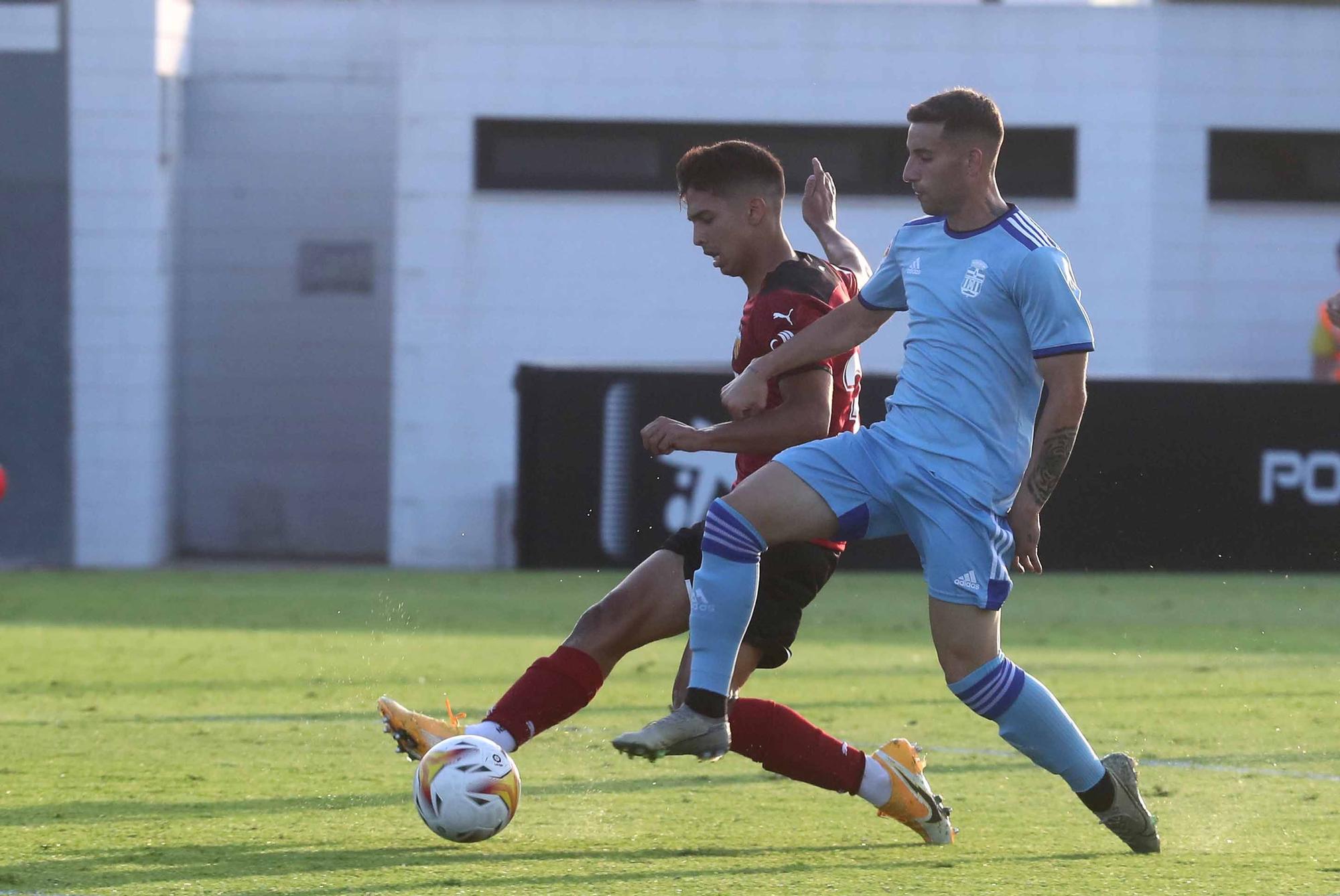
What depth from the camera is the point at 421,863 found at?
4.55 meters

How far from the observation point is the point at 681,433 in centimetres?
465

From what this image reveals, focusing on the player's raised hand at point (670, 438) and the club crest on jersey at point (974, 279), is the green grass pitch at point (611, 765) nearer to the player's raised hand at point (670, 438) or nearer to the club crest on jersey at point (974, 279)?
the player's raised hand at point (670, 438)

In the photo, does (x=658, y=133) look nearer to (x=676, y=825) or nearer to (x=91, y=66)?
(x=91, y=66)

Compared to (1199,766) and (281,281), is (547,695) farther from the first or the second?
(281,281)

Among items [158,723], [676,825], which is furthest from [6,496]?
[676,825]

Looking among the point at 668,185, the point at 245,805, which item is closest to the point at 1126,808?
the point at 245,805

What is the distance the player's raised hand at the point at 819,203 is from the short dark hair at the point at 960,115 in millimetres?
967

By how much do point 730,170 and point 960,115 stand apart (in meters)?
0.67

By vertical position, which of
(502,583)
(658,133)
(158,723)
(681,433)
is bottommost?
(502,583)

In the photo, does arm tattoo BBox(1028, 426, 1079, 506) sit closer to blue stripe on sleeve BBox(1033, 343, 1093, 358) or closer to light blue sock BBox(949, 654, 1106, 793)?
blue stripe on sleeve BBox(1033, 343, 1093, 358)

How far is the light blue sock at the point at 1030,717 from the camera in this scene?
4551mm

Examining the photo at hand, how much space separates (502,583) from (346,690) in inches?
274

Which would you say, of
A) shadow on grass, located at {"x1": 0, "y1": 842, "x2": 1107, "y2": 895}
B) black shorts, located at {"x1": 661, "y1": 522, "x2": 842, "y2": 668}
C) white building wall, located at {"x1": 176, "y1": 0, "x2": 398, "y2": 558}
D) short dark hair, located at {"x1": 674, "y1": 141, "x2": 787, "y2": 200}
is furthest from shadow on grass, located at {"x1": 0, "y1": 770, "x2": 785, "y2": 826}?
white building wall, located at {"x1": 176, "y1": 0, "x2": 398, "y2": 558}

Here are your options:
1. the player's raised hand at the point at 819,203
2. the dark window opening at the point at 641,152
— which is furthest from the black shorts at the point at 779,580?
the dark window opening at the point at 641,152
